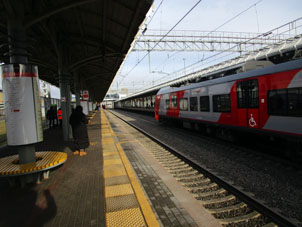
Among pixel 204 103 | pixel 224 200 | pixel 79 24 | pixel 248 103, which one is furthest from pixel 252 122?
pixel 79 24

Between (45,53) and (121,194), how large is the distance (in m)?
10.5

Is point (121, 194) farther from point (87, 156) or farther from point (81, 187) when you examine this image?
point (87, 156)

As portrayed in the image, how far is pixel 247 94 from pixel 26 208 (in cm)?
686

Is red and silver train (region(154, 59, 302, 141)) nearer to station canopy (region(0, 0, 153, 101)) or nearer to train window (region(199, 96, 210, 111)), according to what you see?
train window (region(199, 96, 210, 111))

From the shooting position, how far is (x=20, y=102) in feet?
13.6

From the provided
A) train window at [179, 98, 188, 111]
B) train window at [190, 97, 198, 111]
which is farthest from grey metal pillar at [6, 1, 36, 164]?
train window at [179, 98, 188, 111]

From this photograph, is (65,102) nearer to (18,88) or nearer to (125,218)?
(18,88)

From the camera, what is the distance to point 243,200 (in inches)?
152

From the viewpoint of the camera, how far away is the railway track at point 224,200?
3254mm

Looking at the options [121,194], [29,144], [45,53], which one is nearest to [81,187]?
[121,194]

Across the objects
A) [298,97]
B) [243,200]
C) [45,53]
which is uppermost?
[45,53]

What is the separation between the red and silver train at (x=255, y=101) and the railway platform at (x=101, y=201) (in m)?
3.57

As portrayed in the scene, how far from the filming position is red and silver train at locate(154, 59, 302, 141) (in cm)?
550

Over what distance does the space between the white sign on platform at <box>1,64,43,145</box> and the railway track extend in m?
3.51
